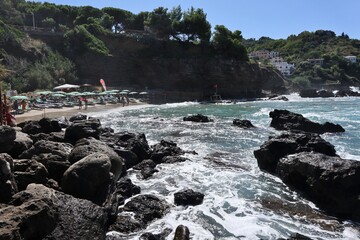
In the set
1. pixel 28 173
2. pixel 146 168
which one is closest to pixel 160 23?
pixel 146 168

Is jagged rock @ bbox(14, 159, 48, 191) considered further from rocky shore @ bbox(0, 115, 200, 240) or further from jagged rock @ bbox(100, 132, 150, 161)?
jagged rock @ bbox(100, 132, 150, 161)

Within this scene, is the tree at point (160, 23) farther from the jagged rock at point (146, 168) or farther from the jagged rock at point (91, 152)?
the jagged rock at point (91, 152)

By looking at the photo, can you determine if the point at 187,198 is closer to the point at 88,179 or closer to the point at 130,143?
the point at 88,179

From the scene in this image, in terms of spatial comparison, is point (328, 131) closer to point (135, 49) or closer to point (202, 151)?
point (202, 151)

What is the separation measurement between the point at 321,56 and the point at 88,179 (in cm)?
16897

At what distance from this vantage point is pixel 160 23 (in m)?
81.1

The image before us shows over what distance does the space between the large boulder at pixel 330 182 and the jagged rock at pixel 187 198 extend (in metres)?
4.34

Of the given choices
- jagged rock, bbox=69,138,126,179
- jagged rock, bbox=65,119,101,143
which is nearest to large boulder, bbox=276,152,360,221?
jagged rock, bbox=69,138,126,179

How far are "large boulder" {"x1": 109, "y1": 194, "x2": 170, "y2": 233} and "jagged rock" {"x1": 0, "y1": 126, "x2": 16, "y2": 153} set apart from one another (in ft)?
13.7

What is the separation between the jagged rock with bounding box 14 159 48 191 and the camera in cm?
895

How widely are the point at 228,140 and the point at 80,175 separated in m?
16.6

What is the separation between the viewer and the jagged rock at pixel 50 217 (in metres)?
6.70

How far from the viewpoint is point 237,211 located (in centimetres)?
1185

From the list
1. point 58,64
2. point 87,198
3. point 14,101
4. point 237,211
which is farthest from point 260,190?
point 58,64
